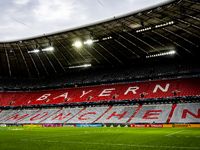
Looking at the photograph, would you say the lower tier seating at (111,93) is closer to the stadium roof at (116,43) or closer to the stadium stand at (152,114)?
the stadium stand at (152,114)

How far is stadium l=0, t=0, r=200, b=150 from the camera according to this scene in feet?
77.4

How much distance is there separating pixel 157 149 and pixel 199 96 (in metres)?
24.3

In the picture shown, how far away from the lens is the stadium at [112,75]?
2358 centimetres

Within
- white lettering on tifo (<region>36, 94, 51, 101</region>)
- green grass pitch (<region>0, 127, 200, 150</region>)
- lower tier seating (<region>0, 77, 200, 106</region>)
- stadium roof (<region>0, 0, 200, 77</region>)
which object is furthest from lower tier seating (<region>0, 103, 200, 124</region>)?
green grass pitch (<region>0, 127, 200, 150</region>)

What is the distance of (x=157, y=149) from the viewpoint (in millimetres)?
5285

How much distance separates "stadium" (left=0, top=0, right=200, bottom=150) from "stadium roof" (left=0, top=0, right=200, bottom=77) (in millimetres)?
104

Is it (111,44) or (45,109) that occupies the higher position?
(111,44)

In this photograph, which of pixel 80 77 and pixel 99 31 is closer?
pixel 99 31

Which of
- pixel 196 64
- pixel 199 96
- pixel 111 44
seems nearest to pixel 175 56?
pixel 196 64

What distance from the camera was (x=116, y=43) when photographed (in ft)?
100

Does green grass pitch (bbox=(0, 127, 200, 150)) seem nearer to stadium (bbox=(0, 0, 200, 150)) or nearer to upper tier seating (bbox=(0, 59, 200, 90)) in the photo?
stadium (bbox=(0, 0, 200, 150))

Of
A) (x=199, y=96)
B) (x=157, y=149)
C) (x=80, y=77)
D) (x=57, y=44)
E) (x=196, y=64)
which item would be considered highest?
(x=57, y=44)

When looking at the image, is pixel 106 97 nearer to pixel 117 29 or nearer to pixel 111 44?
pixel 111 44

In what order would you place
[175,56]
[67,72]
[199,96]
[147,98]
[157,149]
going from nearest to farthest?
[157,149], [199,96], [147,98], [175,56], [67,72]
